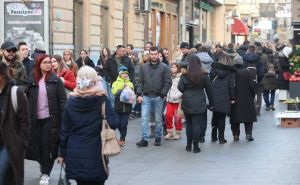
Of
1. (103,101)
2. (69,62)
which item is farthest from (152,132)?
(103,101)

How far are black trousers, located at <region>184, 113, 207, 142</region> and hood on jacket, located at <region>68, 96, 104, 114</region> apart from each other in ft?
20.3

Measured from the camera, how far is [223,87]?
1577 centimetres

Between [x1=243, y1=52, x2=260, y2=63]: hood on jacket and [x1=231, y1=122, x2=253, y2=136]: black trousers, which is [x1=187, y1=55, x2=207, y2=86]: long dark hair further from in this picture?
[x1=243, y1=52, x2=260, y2=63]: hood on jacket

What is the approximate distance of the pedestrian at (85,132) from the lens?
8.41 meters

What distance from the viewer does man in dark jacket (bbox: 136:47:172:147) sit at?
15258mm

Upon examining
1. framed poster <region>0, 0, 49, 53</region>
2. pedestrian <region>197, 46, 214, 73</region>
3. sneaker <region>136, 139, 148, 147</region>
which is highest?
framed poster <region>0, 0, 49, 53</region>

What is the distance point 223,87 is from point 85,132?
7.59 meters

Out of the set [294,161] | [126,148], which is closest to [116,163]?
[126,148]

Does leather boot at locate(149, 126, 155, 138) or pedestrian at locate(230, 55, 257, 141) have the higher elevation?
pedestrian at locate(230, 55, 257, 141)

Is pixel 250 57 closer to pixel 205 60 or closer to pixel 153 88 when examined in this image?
pixel 205 60

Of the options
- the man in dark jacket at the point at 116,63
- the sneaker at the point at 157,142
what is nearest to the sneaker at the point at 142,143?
the sneaker at the point at 157,142

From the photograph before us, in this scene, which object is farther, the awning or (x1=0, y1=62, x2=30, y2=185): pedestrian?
the awning

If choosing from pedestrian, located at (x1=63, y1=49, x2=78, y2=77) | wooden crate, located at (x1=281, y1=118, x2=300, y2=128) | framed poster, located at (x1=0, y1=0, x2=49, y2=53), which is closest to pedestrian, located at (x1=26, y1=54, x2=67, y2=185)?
pedestrian, located at (x1=63, y1=49, x2=78, y2=77)

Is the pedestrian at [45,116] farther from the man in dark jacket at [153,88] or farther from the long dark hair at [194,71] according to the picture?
the man in dark jacket at [153,88]
